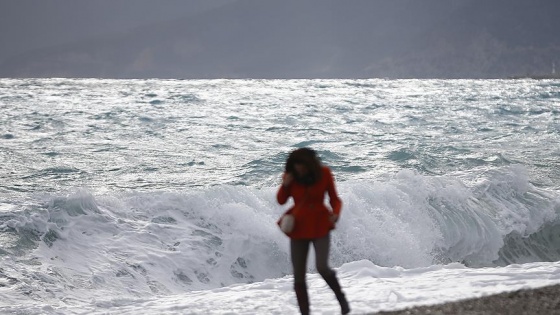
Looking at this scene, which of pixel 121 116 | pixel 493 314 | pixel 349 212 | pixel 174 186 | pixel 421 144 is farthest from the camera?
pixel 121 116

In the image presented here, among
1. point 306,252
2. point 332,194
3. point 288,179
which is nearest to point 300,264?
point 306,252

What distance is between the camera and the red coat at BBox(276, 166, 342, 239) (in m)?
5.76

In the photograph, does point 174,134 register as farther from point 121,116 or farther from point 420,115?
point 420,115

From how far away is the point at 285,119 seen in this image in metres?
31.3

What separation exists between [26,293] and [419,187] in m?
8.55

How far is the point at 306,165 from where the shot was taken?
570 cm

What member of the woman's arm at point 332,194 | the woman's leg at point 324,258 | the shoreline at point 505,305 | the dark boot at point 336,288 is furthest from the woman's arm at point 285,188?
the shoreline at point 505,305

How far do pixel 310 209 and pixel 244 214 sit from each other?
7.53m

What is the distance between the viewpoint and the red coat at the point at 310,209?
18.9 ft

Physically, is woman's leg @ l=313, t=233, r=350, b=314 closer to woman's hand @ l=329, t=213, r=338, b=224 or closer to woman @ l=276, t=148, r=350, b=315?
woman @ l=276, t=148, r=350, b=315

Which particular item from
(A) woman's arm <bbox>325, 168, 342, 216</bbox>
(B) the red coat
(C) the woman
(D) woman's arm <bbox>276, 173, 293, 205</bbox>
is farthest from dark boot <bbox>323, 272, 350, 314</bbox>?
(D) woman's arm <bbox>276, 173, 293, 205</bbox>

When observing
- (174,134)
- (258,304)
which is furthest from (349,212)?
(174,134)

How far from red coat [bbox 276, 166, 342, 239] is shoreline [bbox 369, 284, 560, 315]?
114cm

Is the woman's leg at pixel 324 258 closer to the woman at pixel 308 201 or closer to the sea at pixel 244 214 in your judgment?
the woman at pixel 308 201
